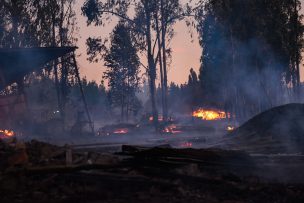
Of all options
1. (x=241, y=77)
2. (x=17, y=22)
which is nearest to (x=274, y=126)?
(x=241, y=77)

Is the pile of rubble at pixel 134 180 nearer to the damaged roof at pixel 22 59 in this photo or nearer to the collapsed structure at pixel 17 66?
the damaged roof at pixel 22 59

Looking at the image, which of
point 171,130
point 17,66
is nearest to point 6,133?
point 17,66

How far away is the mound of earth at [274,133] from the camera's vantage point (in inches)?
581

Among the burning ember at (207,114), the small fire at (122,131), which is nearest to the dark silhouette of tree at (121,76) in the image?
the burning ember at (207,114)

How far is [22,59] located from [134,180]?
12.6 m

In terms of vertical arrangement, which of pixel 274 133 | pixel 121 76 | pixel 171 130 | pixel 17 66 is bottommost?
pixel 274 133

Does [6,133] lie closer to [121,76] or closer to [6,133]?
[6,133]

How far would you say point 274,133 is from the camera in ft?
57.4

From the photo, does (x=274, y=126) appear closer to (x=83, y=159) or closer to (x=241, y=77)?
(x=83, y=159)

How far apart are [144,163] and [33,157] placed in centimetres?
260

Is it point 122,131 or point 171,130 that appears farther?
point 122,131

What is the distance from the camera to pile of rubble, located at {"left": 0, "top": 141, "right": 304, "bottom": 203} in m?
7.46

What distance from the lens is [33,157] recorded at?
30.0 feet

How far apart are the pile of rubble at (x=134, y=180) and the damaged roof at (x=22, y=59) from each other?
8.34 meters
